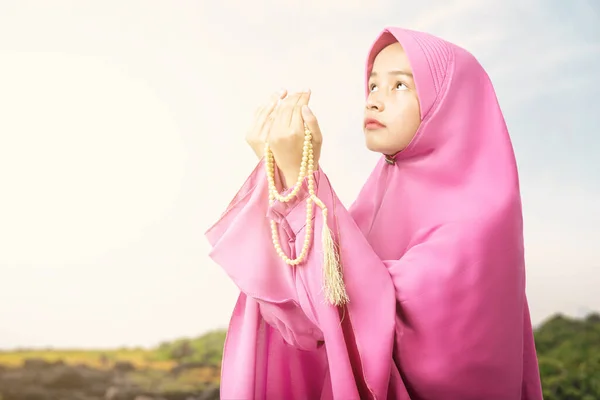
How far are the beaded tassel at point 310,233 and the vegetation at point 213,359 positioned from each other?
1.49 metres

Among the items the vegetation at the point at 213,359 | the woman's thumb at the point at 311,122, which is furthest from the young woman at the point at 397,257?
the vegetation at the point at 213,359

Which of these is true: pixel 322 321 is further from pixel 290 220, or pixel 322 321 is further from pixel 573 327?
pixel 573 327

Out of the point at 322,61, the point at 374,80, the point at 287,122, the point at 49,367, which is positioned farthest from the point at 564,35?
the point at 49,367

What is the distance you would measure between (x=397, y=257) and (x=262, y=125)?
36 cm

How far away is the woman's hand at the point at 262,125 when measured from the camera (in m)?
0.96

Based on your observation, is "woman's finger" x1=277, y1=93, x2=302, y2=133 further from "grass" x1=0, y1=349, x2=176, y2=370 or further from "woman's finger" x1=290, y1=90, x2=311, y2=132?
"grass" x1=0, y1=349, x2=176, y2=370

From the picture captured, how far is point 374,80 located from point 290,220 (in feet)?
1.13

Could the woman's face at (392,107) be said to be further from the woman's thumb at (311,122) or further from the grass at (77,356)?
the grass at (77,356)

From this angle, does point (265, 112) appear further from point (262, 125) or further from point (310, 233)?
point (310, 233)

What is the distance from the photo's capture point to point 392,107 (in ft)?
3.46

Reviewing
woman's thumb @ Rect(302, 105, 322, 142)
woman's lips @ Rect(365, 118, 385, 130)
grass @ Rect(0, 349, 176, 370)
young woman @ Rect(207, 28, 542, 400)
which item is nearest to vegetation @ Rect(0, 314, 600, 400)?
grass @ Rect(0, 349, 176, 370)

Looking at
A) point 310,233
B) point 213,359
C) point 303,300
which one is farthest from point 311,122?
point 213,359

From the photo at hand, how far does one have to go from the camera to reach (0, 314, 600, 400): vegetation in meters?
2.19

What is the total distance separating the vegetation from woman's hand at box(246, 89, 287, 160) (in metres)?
1.49
